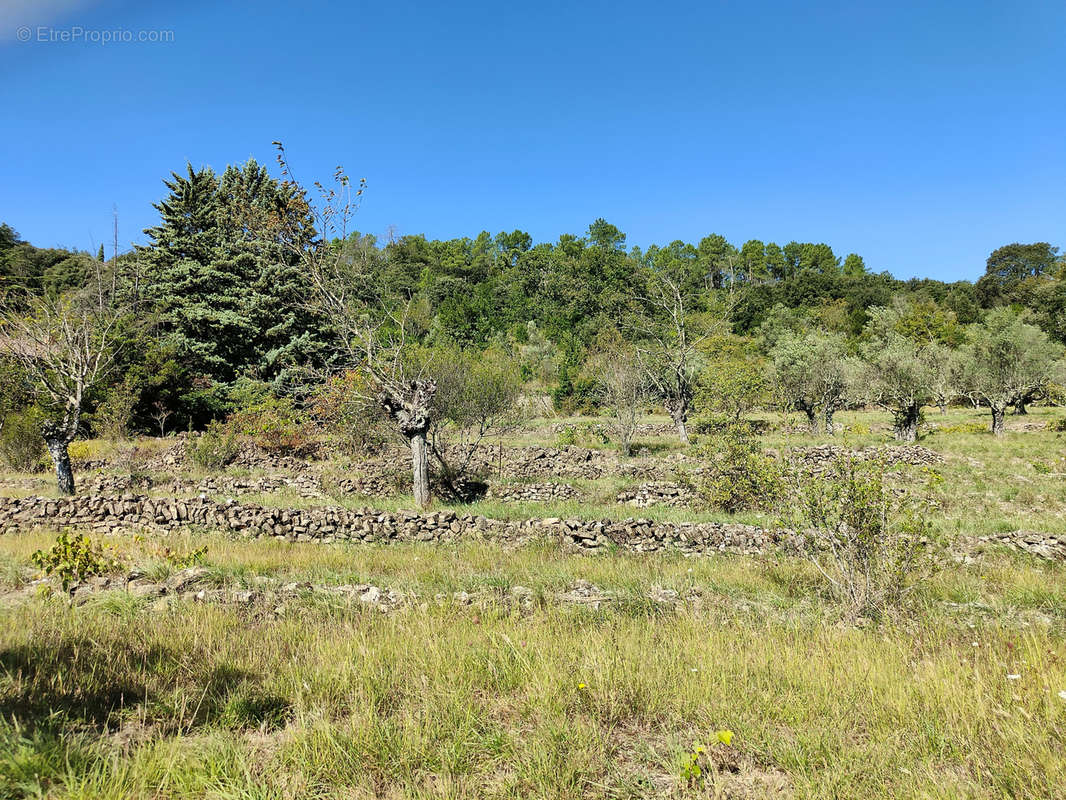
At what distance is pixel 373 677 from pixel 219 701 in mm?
991

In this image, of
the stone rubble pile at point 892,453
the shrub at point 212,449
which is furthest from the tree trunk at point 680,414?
the shrub at point 212,449

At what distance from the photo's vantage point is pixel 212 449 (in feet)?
62.2

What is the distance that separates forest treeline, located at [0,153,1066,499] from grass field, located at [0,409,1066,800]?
10065 millimetres

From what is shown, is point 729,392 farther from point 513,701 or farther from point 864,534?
point 513,701

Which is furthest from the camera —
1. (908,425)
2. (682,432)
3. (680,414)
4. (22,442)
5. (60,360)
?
(908,425)

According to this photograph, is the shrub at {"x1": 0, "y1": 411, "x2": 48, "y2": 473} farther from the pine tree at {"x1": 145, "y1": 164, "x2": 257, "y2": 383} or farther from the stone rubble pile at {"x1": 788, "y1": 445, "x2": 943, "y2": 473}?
the stone rubble pile at {"x1": 788, "y1": 445, "x2": 943, "y2": 473}

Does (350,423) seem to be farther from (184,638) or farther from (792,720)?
(792,720)

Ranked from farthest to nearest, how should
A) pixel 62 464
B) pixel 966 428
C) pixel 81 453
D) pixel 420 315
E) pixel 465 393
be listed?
pixel 420 315 < pixel 966 428 < pixel 81 453 < pixel 465 393 < pixel 62 464

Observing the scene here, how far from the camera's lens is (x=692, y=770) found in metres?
2.81

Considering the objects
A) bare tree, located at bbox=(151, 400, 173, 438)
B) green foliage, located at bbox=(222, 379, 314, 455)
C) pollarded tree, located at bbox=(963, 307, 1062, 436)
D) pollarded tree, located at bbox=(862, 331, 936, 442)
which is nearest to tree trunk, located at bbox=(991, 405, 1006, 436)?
pollarded tree, located at bbox=(963, 307, 1062, 436)

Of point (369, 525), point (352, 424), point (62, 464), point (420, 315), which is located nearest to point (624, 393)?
point (352, 424)

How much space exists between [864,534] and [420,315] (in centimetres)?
5007

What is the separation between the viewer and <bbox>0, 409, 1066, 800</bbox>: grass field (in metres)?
2.74

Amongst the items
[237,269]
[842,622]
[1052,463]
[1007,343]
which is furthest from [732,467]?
[237,269]
